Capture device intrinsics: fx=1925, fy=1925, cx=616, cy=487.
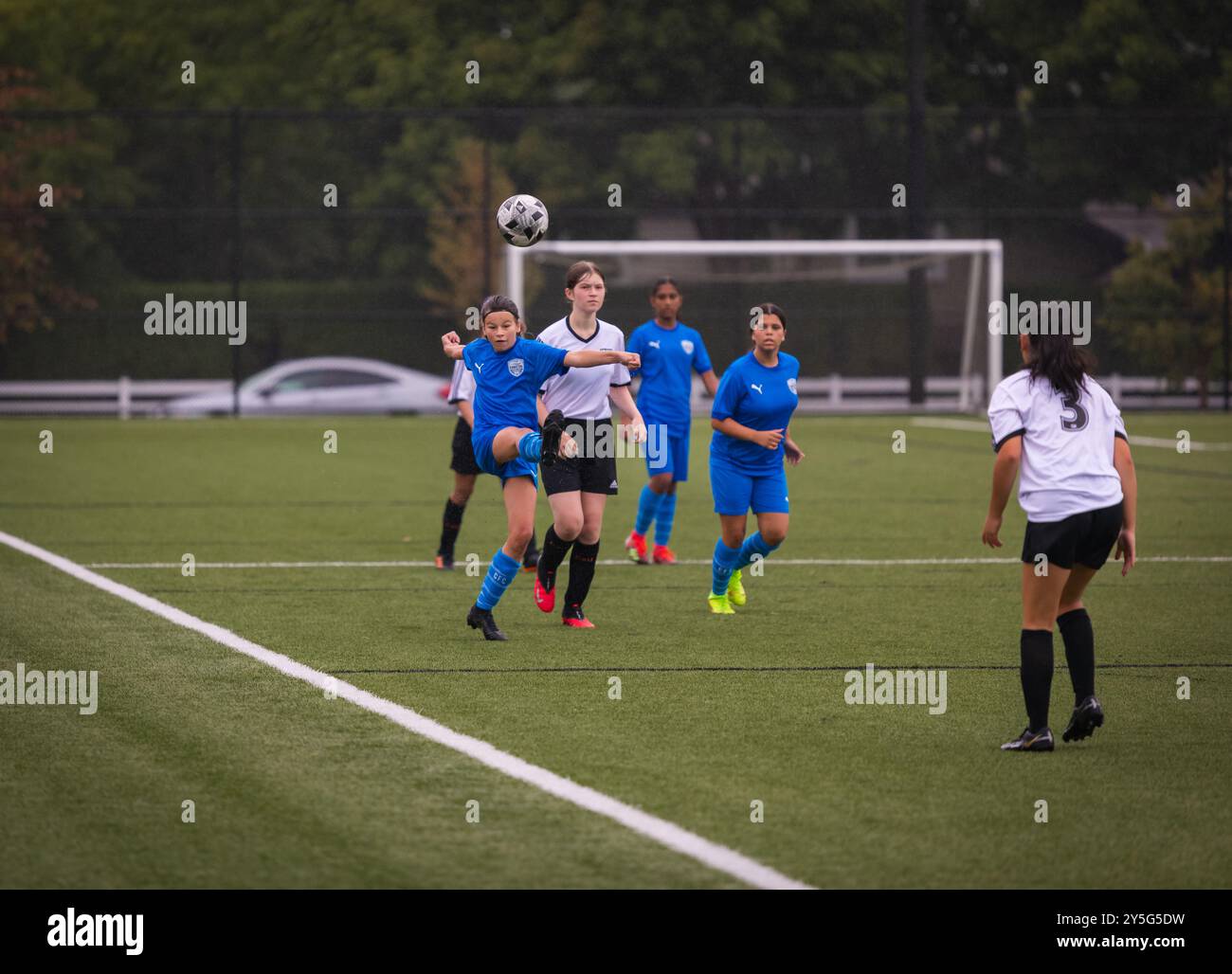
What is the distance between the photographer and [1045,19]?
45.3m

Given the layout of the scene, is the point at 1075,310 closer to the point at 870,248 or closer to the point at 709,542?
the point at 870,248

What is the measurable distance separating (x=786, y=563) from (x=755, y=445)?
2.92 metres

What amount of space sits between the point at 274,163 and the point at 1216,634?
3557 cm

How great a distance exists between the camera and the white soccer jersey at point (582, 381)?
10.9 m

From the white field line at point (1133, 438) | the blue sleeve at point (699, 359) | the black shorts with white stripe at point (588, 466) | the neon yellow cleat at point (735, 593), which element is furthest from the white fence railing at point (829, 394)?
the black shorts with white stripe at point (588, 466)

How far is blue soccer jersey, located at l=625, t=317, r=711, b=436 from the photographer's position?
14.1m

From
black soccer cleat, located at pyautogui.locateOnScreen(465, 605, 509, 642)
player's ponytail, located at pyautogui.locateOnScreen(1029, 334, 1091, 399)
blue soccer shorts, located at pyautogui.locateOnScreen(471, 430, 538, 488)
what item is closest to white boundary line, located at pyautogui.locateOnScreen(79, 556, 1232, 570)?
black soccer cleat, located at pyautogui.locateOnScreen(465, 605, 509, 642)

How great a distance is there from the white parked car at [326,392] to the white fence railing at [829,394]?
795 millimetres

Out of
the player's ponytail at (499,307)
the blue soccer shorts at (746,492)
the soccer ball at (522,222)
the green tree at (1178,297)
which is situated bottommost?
the blue soccer shorts at (746,492)

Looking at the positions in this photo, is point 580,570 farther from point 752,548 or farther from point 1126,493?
point 1126,493

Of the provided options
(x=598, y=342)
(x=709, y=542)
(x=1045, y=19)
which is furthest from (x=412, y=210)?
(x=598, y=342)

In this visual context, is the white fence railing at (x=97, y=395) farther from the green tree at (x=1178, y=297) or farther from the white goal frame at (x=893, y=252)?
the green tree at (x=1178, y=297)

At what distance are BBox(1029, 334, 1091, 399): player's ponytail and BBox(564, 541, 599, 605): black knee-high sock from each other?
376 centimetres

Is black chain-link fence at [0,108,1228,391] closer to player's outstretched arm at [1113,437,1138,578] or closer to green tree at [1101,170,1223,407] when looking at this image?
green tree at [1101,170,1223,407]
